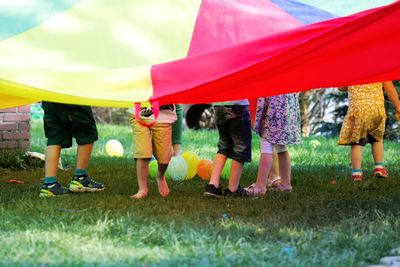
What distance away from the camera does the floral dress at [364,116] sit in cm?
518

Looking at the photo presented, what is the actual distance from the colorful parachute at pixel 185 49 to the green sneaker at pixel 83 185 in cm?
98

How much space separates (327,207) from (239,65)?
1.06 meters

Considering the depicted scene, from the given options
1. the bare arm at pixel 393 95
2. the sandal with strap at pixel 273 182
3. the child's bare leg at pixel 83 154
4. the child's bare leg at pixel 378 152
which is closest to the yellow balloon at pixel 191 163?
the sandal with strap at pixel 273 182

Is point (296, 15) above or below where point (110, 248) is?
above

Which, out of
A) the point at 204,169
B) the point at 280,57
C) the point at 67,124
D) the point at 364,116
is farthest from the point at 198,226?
the point at 364,116

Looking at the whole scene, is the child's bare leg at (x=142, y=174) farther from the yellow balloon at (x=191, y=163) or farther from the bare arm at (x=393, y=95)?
the bare arm at (x=393, y=95)

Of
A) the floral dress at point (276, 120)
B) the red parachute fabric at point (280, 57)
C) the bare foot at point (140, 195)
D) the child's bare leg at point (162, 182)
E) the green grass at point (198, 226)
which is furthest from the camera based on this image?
the floral dress at point (276, 120)

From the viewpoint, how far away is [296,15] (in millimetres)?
3885

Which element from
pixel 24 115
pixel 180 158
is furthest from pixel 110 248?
pixel 24 115

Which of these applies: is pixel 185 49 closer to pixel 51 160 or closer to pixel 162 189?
pixel 162 189

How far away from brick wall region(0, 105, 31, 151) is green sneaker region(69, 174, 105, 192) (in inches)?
71.0

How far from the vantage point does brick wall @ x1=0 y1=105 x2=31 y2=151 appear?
5902 mm

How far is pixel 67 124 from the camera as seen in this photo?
14.1 ft

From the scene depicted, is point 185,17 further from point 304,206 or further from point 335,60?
point 304,206
